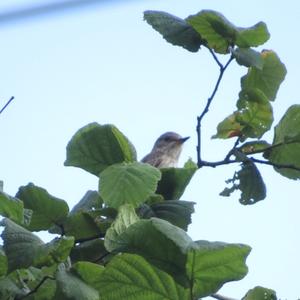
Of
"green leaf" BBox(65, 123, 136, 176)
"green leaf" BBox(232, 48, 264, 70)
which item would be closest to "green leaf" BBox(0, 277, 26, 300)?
"green leaf" BBox(65, 123, 136, 176)

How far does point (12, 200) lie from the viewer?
2.45 metres

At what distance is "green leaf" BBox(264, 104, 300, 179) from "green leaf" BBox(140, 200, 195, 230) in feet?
1.75

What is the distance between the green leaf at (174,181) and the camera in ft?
9.68

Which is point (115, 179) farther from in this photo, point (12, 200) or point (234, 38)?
point (234, 38)

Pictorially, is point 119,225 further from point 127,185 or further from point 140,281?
point 127,185

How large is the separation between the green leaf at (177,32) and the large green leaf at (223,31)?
0.16 feet

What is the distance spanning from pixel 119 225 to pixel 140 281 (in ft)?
0.79

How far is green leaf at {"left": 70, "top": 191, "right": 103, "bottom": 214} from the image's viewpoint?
2.95 metres

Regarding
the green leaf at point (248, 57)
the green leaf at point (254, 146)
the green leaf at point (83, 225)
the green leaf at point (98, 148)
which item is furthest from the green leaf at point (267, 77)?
the green leaf at point (83, 225)

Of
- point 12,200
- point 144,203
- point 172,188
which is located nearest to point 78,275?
point 12,200

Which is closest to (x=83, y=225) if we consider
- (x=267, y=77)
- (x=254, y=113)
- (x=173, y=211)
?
(x=173, y=211)

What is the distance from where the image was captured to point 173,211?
2787mm

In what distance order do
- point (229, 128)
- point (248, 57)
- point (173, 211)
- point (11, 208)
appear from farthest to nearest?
point (229, 128) → point (248, 57) → point (173, 211) → point (11, 208)

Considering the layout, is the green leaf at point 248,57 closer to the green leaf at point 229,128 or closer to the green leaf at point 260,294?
the green leaf at point 229,128
